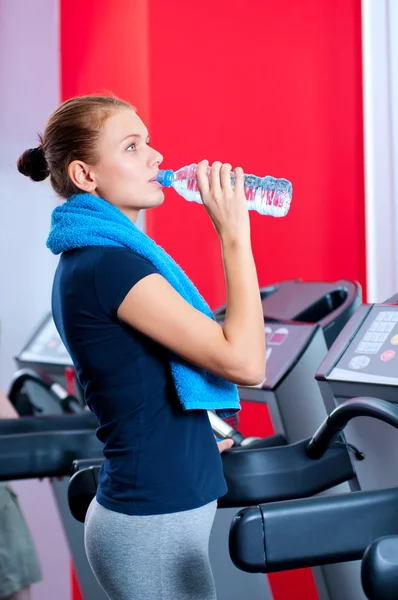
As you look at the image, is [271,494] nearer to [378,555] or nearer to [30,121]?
[378,555]

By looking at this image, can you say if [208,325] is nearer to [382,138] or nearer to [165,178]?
[165,178]

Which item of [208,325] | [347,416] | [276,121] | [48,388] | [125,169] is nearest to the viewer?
[208,325]

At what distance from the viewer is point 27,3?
3.76 metres

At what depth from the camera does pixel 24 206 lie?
382 cm

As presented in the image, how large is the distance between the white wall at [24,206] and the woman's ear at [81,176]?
249 cm

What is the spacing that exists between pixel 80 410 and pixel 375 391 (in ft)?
3.86

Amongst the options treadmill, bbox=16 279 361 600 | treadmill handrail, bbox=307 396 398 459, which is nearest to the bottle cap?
treadmill handrail, bbox=307 396 398 459

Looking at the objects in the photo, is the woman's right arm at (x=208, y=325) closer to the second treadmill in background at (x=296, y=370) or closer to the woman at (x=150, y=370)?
the woman at (x=150, y=370)

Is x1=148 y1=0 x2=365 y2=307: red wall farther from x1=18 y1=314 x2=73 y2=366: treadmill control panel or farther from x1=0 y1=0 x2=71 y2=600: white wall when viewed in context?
x1=0 y1=0 x2=71 y2=600: white wall

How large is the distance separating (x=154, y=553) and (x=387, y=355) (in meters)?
0.54

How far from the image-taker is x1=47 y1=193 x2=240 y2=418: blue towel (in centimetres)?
123

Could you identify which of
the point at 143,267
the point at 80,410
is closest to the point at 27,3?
the point at 80,410

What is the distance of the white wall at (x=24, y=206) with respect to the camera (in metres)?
3.73

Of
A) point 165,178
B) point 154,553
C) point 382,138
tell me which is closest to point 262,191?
point 165,178
